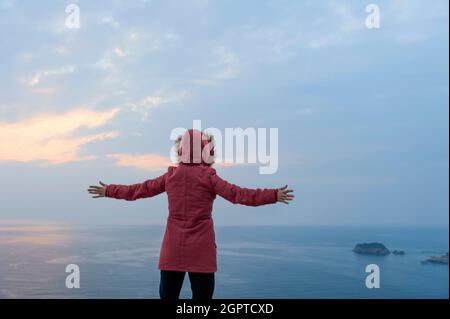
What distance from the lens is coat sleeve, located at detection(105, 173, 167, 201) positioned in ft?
10.1

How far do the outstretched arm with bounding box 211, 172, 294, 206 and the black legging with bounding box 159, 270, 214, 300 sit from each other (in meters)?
0.53

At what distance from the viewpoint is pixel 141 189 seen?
10.1 feet

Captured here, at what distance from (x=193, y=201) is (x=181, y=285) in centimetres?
57

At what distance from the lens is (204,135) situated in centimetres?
309

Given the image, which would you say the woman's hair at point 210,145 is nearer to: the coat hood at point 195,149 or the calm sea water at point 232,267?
the coat hood at point 195,149

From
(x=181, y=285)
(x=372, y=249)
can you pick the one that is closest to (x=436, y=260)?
(x=372, y=249)

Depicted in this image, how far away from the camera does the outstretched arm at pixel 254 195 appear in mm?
2814

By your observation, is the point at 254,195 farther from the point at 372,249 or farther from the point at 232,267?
the point at 372,249

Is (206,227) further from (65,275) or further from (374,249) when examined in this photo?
(374,249)

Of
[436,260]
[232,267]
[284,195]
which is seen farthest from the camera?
[436,260]

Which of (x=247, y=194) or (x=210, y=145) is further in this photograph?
(x=210, y=145)

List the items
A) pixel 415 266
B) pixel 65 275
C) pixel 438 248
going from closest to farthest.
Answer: pixel 65 275
pixel 415 266
pixel 438 248

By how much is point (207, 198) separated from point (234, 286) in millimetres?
32669
